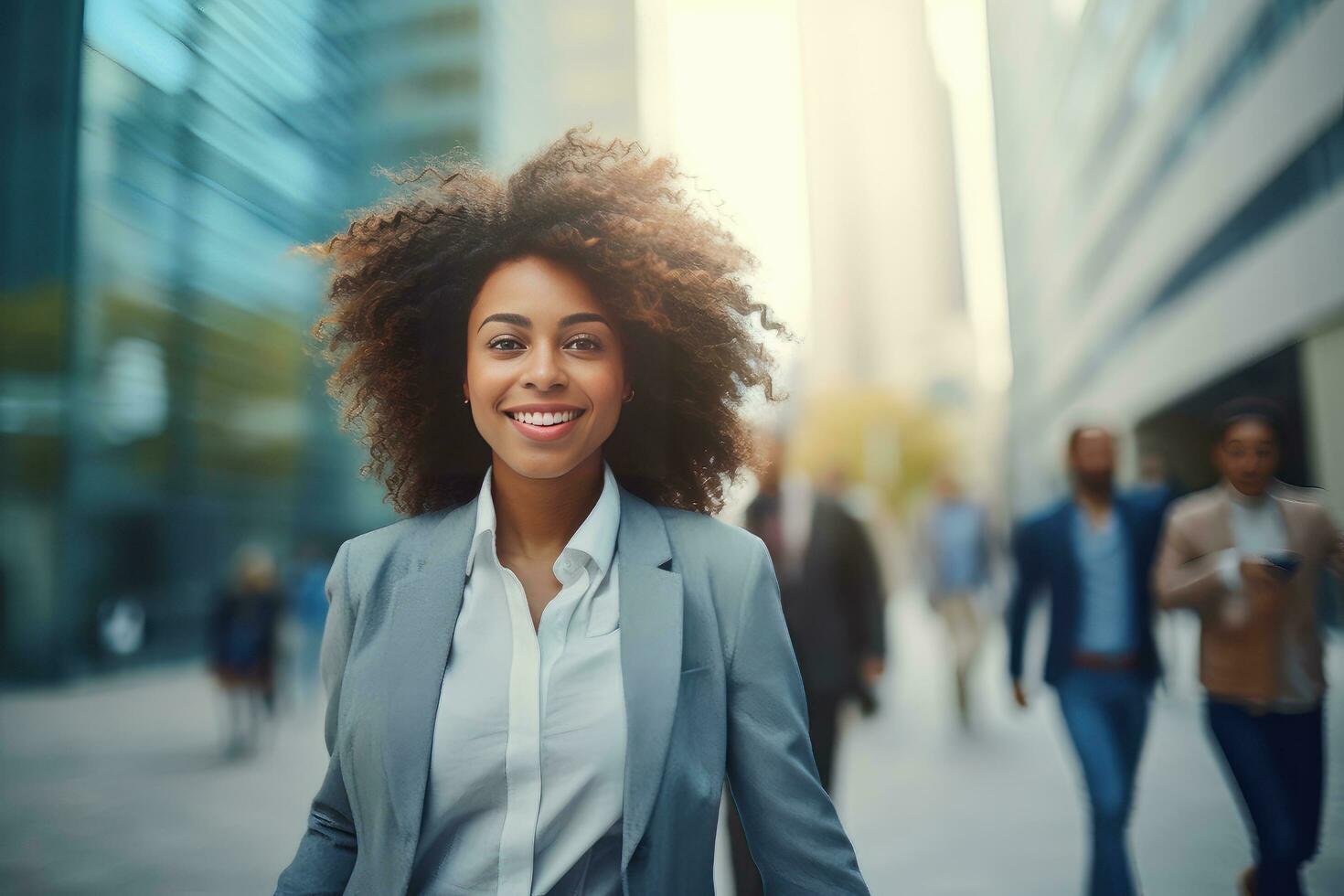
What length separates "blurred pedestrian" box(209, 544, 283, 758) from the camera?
705 centimetres

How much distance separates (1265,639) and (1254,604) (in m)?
0.12

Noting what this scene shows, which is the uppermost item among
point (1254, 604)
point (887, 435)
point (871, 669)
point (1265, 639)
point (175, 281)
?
point (887, 435)

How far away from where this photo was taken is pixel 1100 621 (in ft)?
11.2

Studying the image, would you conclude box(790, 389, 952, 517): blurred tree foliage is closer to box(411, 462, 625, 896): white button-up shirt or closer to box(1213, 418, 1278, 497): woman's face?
box(1213, 418, 1278, 497): woman's face

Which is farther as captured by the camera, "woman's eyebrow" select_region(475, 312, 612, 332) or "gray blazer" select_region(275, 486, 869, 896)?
"woman's eyebrow" select_region(475, 312, 612, 332)

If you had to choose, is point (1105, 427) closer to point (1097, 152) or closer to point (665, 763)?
point (665, 763)

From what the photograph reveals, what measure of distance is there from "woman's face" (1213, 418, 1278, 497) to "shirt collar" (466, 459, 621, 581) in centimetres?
255

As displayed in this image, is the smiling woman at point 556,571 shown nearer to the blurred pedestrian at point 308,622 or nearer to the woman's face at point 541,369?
the woman's face at point 541,369

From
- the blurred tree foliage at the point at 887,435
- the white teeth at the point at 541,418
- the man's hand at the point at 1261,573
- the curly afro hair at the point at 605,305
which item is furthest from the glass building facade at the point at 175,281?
the blurred tree foliage at the point at 887,435

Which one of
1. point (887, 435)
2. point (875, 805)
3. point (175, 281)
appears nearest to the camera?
point (875, 805)

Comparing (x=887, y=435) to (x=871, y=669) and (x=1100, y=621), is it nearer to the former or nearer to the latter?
(x=871, y=669)

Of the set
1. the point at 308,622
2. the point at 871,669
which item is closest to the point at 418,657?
the point at 871,669

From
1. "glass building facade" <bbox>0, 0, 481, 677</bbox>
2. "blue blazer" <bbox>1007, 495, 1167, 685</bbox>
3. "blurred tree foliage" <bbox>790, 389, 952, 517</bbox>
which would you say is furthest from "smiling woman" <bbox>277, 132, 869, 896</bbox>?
"blurred tree foliage" <bbox>790, 389, 952, 517</bbox>

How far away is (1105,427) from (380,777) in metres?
3.30
